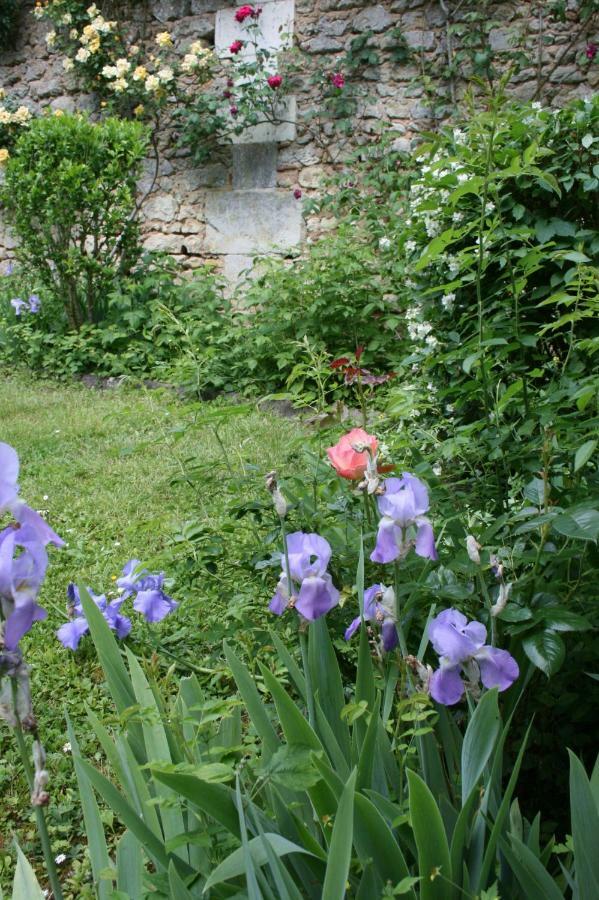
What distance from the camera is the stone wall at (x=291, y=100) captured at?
5.90 meters

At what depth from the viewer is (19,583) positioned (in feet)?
2.45

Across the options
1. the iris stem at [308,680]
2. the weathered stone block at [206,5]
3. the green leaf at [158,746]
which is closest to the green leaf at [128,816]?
the green leaf at [158,746]

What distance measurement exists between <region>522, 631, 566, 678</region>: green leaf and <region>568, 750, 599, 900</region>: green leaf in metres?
0.23

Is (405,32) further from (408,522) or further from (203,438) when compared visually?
(408,522)

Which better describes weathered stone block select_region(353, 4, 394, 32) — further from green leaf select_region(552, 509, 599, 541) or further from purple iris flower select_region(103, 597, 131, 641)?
green leaf select_region(552, 509, 599, 541)

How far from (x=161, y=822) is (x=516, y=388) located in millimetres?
1102

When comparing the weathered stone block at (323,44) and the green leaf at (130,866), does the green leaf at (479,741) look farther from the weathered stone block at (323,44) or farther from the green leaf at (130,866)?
the weathered stone block at (323,44)

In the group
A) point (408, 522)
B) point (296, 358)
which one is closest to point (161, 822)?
point (408, 522)

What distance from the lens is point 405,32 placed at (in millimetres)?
6242

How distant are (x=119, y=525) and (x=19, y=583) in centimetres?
253

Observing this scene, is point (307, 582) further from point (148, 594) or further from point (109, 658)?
point (148, 594)

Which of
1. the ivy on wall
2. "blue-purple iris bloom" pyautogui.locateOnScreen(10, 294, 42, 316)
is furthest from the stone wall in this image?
"blue-purple iris bloom" pyautogui.locateOnScreen(10, 294, 42, 316)

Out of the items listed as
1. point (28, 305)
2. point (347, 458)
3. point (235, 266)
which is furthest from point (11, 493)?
point (235, 266)

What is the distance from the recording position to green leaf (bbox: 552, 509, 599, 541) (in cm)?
115
